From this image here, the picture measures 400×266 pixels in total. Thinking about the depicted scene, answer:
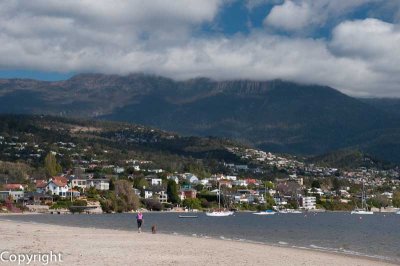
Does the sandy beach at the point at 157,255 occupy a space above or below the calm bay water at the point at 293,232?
above

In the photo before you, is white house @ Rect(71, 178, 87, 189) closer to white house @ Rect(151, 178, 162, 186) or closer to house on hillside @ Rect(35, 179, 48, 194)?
house on hillside @ Rect(35, 179, 48, 194)

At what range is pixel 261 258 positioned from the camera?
126 feet

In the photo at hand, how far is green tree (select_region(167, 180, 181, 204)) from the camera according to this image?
167m

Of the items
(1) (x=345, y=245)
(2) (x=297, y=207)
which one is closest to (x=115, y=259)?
(1) (x=345, y=245)

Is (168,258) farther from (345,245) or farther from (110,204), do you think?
(110,204)

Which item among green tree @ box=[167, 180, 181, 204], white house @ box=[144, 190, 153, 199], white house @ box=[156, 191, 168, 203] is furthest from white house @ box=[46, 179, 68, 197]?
green tree @ box=[167, 180, 181, 204]

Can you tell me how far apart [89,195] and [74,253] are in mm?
120823

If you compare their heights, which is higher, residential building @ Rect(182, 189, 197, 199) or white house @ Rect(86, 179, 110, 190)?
white house @ Rect(86, 179, 110, 190)

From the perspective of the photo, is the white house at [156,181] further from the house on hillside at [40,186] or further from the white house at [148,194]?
the house on hillside at [40,186]

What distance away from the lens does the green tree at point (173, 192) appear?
167m

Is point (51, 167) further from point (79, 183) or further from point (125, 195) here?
point (125, 195)

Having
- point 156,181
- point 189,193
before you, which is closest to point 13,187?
point 189,193

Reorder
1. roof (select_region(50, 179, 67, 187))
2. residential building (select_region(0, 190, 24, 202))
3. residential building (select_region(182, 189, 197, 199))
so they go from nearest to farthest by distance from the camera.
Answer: residential building (select_region(0, 190, 24, 202)) < roof (select_region(50, 179, 67, 187)) < residential building (select_region(182, 189, 197, 199))

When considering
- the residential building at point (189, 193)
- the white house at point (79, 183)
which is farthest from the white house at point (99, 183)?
the residential building at point (189, 193)
